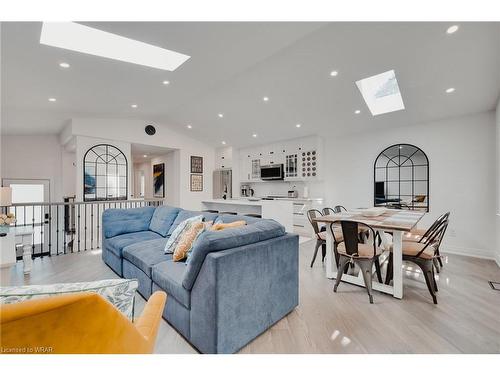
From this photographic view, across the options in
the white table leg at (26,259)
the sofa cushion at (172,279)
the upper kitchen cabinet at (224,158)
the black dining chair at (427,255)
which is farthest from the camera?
the upper kitchen cabinet at (224,158)

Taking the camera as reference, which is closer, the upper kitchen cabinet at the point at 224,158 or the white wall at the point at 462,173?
the white wall at the point at 462,173

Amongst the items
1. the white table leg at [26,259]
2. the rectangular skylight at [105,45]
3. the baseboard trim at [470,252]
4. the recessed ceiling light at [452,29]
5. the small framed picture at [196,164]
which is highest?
the rectangular skylight at [105,45]

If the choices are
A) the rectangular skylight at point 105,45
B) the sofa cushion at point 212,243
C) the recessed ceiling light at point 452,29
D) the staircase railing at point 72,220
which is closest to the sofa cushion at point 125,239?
the sofa cushion at point 212,243

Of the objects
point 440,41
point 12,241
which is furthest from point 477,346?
point 12,241

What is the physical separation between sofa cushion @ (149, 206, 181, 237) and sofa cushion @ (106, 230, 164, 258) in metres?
0.09

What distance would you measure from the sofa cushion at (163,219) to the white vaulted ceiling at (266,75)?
7.10 feet

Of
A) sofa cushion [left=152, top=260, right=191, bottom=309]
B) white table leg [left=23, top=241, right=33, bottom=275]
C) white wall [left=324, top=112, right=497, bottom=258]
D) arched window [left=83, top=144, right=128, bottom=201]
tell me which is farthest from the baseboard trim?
arched window [left=83, top=144, right=128, bottom=201]

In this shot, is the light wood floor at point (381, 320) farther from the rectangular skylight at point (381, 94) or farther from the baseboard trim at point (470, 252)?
the rectangular skylight at point (381, 94)

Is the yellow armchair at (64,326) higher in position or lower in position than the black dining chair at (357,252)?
higher

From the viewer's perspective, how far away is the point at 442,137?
4.19 metres

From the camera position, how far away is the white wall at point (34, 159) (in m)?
5.47

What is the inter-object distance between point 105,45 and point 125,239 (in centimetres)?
249

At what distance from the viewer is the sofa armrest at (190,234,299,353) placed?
1437 mm
